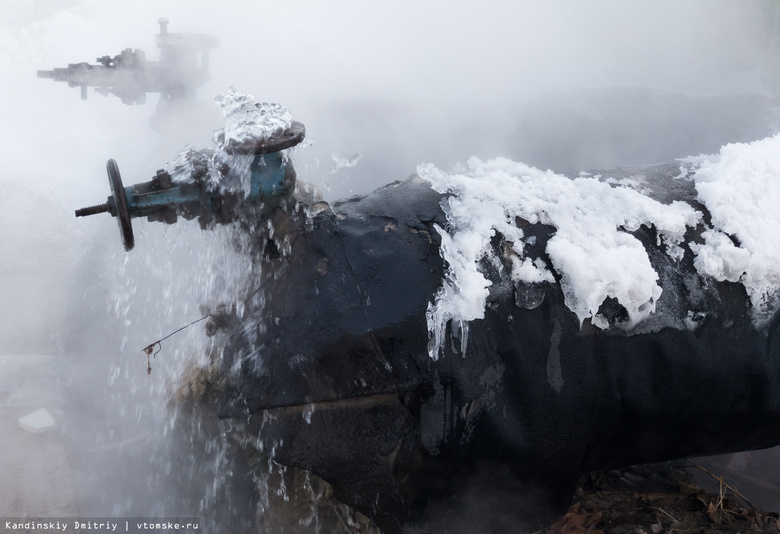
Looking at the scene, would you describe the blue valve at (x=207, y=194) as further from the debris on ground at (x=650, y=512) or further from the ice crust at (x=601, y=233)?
the debris on ground at (x=650, y=512)

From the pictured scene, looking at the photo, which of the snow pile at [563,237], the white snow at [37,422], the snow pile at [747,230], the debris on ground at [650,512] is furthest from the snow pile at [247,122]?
the white snow at [37,422]

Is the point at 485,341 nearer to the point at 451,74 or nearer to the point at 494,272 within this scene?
the point at 494,272

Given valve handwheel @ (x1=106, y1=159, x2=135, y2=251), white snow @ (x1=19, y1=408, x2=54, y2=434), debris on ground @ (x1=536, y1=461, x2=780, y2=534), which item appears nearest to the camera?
valve handwheel @ (x1=106, y1=159, x2=135, y2=251)

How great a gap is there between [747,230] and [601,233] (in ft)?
1.80

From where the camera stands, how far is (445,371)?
176 centimetres

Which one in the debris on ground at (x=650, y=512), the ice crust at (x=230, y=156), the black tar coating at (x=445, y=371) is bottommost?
the debris on ground at (x=650, y=512)

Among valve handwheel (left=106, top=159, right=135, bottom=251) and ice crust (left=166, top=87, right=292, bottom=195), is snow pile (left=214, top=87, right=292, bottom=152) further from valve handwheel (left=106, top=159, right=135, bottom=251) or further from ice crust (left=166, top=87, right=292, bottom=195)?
valve handwheel (left=106, top=159, right=135, bottom=251)

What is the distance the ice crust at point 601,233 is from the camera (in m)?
1.84

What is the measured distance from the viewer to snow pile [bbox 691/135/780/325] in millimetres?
1967

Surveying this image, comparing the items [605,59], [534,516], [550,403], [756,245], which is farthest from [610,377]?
[605,59]

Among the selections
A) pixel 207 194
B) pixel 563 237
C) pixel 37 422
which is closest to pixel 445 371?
pixel 563 237

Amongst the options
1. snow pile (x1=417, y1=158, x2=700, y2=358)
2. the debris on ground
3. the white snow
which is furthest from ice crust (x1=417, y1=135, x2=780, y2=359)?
the white snow

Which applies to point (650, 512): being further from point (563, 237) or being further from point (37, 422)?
point (37, 422)

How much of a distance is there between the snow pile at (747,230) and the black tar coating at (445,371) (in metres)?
0.05
